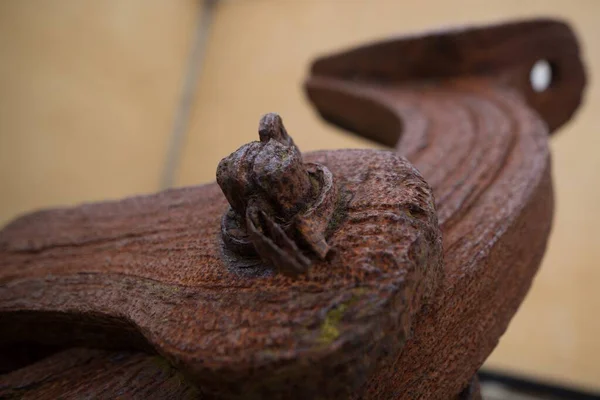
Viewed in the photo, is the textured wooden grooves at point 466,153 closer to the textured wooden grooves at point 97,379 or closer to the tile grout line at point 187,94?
the textured wooden grooves at point 97,379

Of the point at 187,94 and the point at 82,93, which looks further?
the point at 187,94

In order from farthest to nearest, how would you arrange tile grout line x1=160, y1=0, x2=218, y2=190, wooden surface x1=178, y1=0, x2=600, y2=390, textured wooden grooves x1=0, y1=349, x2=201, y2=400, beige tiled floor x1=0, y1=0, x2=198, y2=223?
tile grout line x1=160, y1=0, x2=218, y2=190 < beige tiled floor x1=0, y1=0, x2=198, y2=223 < wooden surface x1=178, y1=0, x2=600, y2=390 < textured wooden grooves x1=0, y1=349, x2=201, y2=400

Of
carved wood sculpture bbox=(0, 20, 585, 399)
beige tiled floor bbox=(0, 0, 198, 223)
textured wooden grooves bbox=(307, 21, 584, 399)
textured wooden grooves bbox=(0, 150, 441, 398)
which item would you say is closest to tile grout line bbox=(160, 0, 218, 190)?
beige tiled floor bbox=(0, 0, 198, 223)

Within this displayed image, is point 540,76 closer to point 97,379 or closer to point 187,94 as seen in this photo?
point 97,379

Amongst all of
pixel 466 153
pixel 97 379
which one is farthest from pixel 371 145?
pixel 97 379

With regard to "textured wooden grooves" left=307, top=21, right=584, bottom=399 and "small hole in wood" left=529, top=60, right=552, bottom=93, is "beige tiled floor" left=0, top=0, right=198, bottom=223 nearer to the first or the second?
"textured wooden grooves" left=307, top=21, right=584, bottom=399

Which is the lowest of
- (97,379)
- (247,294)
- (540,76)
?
(97,379)
